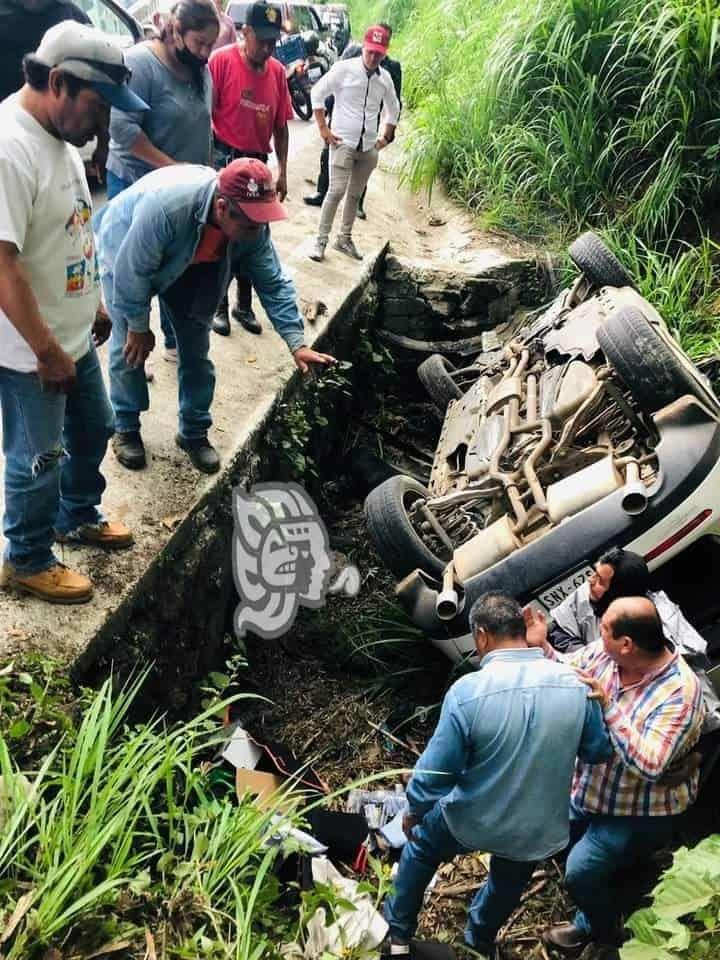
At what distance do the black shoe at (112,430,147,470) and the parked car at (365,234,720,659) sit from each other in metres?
1.14

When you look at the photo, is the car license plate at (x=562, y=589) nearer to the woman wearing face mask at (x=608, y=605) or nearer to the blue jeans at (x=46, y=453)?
the woman wearing face mask at (x=608, y=605)

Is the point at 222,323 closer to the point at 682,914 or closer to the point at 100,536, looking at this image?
the point at 100,536

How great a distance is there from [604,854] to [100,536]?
2177mm

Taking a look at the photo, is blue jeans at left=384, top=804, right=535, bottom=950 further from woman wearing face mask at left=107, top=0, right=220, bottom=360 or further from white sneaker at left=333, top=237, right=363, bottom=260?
white sneaker at left=333, top=237, right=363, bottom=260

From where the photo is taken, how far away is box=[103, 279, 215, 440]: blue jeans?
3.44 m

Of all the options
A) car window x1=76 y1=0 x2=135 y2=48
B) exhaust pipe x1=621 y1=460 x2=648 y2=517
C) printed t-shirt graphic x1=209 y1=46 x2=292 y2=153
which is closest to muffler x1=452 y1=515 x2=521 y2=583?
exhaust pipe x1=621 y1=460 x2=648 y2=517

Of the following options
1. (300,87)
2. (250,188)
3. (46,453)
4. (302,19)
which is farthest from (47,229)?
(302,19)

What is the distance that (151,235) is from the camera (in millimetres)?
3102

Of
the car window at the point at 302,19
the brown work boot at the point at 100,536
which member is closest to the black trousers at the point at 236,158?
the brown work boot at the point at 100,536

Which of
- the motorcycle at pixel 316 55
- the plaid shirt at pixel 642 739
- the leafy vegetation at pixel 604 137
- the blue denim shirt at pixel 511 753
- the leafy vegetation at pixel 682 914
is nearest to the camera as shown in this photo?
the leafy vegetation at pixel 682 914

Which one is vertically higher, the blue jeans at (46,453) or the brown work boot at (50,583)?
the blue jeans at (46,453)

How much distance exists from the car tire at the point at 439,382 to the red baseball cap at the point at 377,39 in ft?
7.52

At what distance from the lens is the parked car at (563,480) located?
10.9 ft

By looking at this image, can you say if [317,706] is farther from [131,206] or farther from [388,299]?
[388,299]
